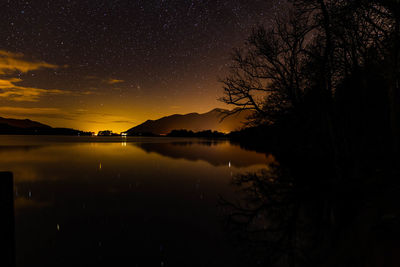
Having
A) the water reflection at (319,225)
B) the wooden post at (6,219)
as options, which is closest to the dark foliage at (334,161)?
the water reflection at (319,225)

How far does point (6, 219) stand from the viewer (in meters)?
2.81

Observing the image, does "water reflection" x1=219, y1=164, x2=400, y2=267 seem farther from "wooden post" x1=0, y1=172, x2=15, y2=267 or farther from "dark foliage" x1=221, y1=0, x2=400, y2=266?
"wooden post" x1=0, y1=172, x2=15, y2=267

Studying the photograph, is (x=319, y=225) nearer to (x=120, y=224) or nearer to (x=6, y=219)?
(x=120, y=224)

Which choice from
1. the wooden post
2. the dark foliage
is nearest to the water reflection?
the dark foliage

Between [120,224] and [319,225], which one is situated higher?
[319,225]

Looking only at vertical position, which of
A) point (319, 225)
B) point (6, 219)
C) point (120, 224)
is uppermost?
point (6, 219)

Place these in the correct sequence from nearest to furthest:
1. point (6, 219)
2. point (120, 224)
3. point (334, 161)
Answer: point (6, 219)
point (120, 224)
point (334, 161)

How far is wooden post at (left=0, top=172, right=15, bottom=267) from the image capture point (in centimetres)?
276

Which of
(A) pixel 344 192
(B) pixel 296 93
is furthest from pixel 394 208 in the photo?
(B) pixel 296 93

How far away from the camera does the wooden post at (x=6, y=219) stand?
276 cm

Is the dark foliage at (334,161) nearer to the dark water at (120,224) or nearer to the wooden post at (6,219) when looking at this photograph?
the dark water at (120,224)

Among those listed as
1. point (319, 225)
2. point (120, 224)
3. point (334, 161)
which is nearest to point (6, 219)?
point (120, 224)

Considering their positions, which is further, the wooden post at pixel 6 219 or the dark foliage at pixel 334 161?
the dark foliage at pixel 334 161

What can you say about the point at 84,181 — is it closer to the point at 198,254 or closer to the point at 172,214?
the point at 172,214
